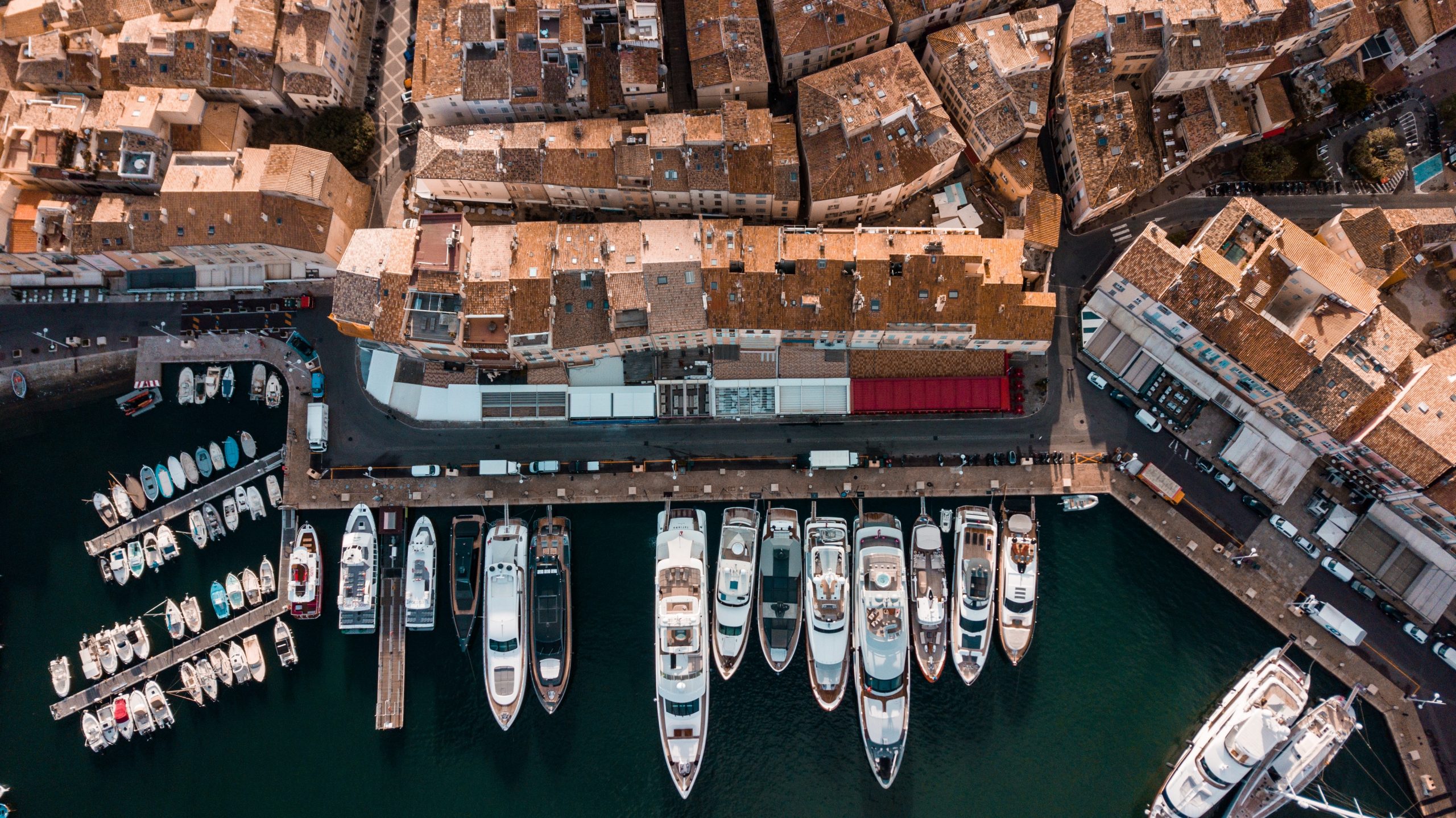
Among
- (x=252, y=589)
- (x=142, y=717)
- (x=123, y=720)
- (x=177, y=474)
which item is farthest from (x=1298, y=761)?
(x=177, y=474)

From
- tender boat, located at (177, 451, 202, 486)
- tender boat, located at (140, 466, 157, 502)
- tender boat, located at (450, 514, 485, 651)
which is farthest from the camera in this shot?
tender boat, located at (177, 451, 202, 486)

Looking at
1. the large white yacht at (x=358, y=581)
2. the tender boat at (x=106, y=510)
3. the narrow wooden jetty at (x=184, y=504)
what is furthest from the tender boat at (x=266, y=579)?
the tender boat at (x=106, y=510)

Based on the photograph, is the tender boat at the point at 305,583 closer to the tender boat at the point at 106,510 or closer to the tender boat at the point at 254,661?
the tender boat at the point at 254,661

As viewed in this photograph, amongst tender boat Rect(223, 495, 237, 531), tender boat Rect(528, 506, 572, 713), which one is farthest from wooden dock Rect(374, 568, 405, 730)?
tender boat Rect(223, 495, 237, 531)

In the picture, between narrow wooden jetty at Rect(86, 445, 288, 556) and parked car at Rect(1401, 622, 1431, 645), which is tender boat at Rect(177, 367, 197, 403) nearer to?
narrow wooden jetty at Rect(86, 445, 288, 556)

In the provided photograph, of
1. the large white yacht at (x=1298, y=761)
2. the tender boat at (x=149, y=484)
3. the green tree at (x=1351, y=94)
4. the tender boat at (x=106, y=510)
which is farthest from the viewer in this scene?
the tender boat at (x=149, y=484)

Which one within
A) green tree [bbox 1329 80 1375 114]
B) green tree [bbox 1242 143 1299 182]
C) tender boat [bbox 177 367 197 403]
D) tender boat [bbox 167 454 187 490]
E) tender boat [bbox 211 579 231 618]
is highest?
green tree [bbox 1329 80 1375 114]

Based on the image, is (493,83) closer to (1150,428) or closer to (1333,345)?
(1150,428)
